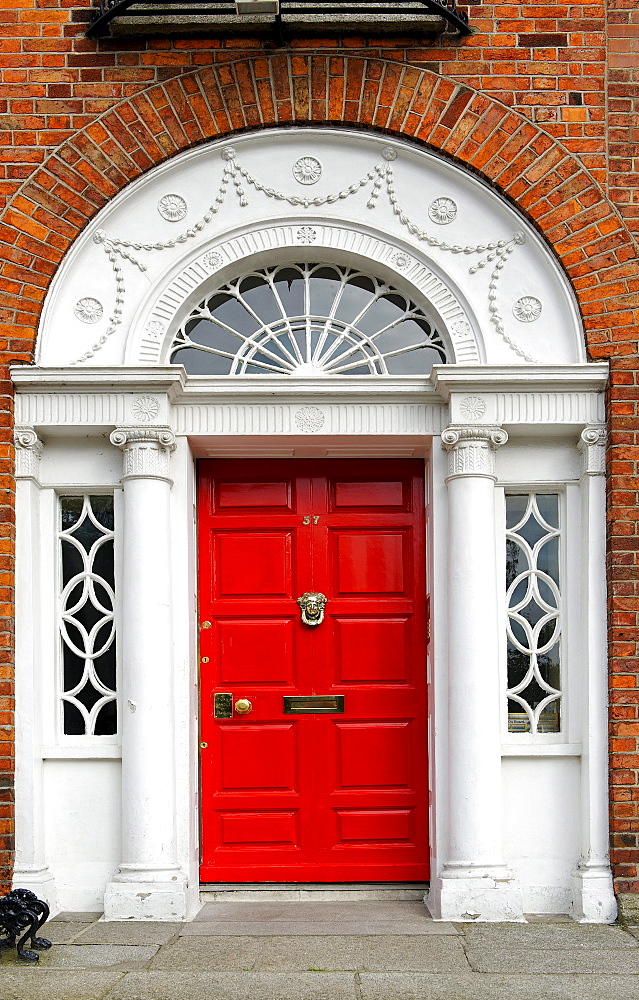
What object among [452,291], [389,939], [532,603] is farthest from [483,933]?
[452,291]

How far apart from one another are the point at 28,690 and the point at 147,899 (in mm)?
1270

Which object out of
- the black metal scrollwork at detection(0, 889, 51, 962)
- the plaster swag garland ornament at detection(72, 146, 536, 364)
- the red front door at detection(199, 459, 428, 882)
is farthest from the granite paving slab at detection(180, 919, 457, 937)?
the plaster swag garland ornament at detection(72, 146, 536, 364)

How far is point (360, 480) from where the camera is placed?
657cm

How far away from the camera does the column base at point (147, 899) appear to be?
229 inches

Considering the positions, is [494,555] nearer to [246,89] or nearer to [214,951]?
[214,951]

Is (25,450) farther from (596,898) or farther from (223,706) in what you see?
(596,898)

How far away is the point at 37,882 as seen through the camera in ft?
19.4

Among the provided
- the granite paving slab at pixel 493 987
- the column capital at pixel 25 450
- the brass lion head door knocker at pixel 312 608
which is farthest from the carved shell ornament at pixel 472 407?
the granite paving slab at pixel 493 987

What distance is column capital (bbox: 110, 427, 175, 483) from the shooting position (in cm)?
607

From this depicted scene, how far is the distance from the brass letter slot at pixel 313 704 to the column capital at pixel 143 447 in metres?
1.49

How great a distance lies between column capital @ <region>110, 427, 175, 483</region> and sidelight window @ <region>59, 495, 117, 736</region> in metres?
0.36

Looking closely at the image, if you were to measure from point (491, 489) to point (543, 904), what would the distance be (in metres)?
2.26

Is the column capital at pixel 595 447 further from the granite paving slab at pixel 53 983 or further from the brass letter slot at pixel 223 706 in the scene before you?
the granite paving slab at pixel 53 983

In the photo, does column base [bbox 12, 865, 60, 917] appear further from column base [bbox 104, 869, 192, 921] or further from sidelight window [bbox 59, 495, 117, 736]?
sidelight window [bbox 59, 495, 117, 736]
